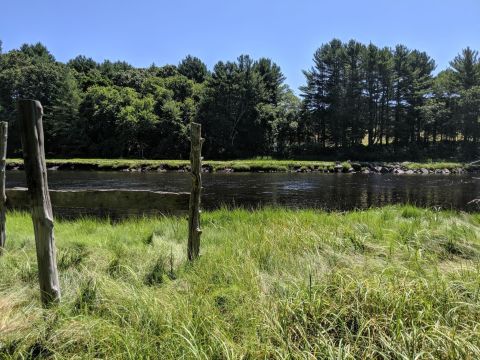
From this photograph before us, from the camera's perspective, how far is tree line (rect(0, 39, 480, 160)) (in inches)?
2073

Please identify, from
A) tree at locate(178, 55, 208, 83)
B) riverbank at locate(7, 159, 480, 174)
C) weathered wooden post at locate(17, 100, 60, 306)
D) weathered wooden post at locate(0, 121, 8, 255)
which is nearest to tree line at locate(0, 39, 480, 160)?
riverbank at locate(7, 159, 480, 174)

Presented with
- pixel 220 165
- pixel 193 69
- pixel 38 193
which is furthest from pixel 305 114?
pixel 38 193

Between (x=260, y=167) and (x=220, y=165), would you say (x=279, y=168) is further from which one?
(x=220, y=165)

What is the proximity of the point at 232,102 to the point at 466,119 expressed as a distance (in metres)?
31.5

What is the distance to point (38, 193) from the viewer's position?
12.6 feet

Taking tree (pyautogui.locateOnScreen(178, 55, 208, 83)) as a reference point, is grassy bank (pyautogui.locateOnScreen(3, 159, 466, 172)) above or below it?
below

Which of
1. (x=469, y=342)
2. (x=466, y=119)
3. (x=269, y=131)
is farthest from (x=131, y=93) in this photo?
(x=469, y=342)

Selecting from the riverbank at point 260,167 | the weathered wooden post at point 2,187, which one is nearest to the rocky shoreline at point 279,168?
the riverbank at point 260,167

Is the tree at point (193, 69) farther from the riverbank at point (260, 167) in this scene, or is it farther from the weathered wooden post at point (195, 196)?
the weathered wooden post at point (195, 196)

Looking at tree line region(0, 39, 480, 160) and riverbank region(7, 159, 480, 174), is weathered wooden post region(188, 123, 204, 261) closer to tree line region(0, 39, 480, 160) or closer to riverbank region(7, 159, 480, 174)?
riverbank region(7, 159, 480, 174)

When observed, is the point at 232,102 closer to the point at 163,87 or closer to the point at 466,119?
the point at 163,87

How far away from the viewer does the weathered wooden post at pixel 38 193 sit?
3.79 meters

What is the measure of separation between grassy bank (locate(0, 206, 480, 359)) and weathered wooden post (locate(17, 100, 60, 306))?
9.1 inches

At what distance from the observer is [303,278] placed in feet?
13.7
